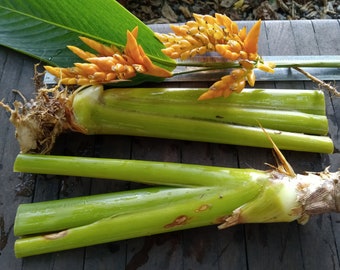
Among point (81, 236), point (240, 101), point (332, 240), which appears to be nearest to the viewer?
point (81, 236)

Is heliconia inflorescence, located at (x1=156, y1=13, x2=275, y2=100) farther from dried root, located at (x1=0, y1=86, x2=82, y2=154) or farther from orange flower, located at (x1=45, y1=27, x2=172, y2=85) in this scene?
dried root, located at (x1=0, y1=86, x2=82, y2=154)

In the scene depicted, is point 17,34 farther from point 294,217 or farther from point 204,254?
point 294,217

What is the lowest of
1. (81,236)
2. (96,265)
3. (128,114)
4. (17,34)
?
(96,265)

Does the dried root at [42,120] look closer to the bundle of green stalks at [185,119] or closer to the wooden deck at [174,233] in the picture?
the bundle of green stalks at [185,119]

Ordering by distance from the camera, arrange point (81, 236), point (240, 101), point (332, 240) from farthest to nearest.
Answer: point (240, 101) → point (332, 240) → point (81, 236)

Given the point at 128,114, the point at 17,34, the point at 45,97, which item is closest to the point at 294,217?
the point at 128,114

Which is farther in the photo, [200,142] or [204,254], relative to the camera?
[200,142]
